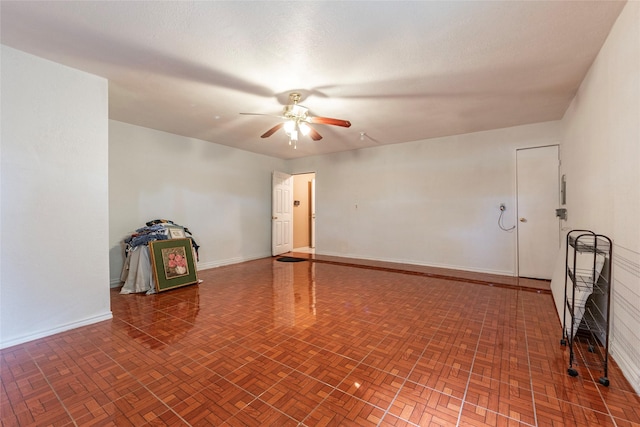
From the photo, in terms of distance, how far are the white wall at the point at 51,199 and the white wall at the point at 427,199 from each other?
471 cm

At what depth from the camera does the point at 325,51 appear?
2432mm

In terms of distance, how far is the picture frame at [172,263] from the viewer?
4035mm

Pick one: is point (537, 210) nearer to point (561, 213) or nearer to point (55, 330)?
point (561, 213)

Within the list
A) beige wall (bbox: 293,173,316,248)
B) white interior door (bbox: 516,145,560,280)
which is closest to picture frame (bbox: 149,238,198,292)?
beige wall (bbox: 293,173,316,248)

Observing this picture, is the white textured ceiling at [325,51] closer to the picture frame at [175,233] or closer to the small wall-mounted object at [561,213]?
the small wall-mounted object at [561,213]

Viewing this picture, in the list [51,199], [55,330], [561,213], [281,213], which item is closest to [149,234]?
[51,199]

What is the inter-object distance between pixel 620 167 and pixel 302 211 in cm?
719

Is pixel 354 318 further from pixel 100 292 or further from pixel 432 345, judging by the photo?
pixel 100 292

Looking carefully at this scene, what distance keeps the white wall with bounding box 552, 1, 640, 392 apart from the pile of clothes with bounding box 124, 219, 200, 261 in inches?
204

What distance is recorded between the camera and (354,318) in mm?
2967

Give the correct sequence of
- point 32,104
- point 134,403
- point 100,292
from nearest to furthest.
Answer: point 134,403 < point 32,104 < point 100,292

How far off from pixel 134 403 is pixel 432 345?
2.24 metres

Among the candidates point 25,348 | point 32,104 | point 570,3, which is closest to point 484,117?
point 570,3

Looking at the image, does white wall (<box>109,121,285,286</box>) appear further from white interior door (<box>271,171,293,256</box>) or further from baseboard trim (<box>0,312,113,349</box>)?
baseboard trim (<box>0,312,113,349</box>)
